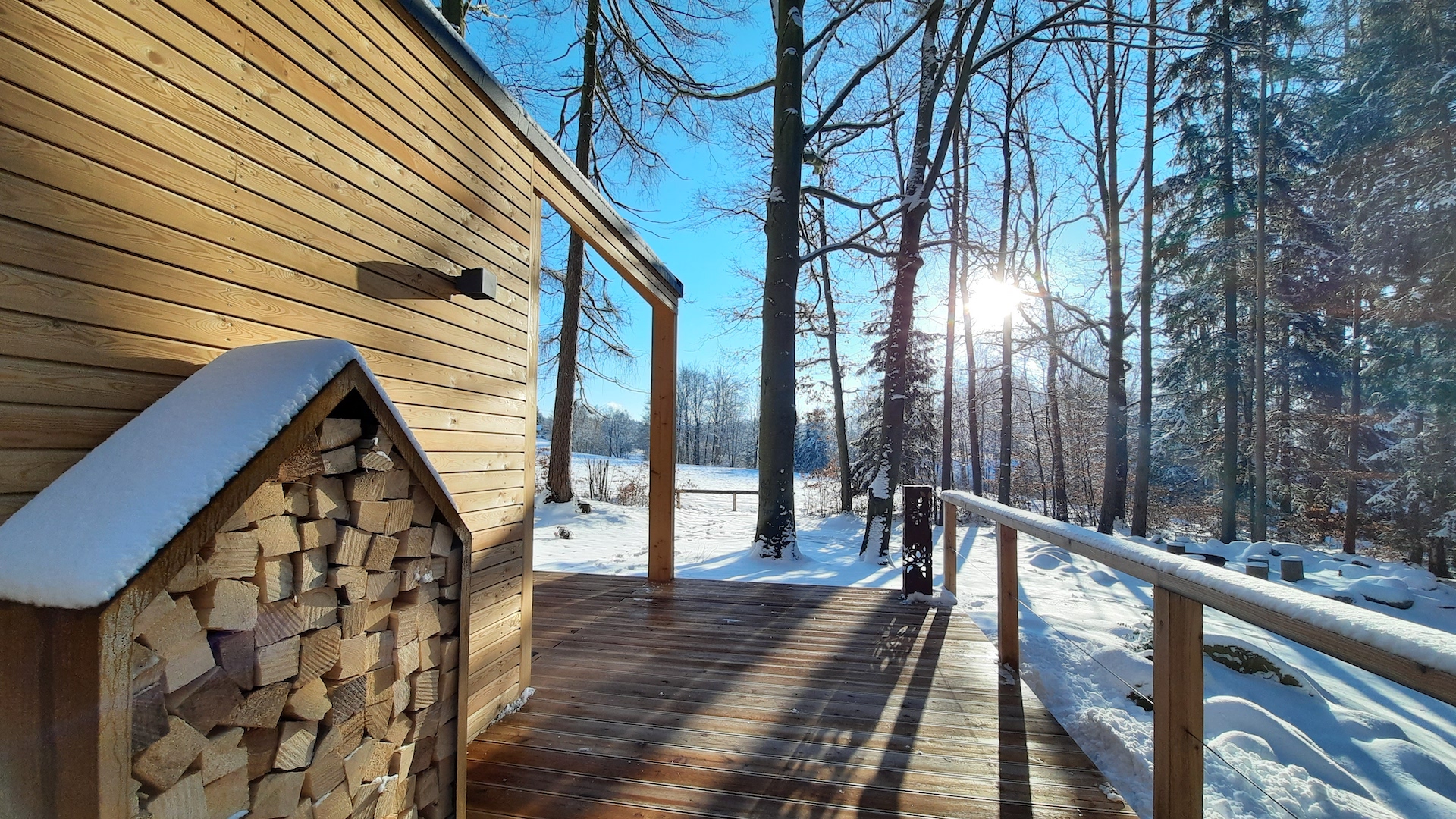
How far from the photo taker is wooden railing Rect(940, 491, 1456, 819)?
2.50ft

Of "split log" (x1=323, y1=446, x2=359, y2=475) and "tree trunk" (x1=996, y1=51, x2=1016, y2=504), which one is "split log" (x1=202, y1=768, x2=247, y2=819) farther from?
"tree trunk" (x1=996, y1=51, x2=1016, y2=504)

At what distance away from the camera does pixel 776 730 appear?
2260 mm

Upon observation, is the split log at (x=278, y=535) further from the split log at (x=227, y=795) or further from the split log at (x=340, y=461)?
the split log at (x=227, y=795)

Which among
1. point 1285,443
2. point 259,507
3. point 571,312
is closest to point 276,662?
point 259,507

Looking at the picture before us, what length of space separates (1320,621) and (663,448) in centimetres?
398

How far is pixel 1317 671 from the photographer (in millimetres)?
4113

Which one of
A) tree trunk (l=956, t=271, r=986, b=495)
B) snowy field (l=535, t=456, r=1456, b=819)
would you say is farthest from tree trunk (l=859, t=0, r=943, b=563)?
tree trunk (l=956, t=271, r=986, b=495)

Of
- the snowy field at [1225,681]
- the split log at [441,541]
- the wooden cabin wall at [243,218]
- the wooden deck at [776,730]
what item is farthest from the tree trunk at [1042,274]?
the split log at [441,541]

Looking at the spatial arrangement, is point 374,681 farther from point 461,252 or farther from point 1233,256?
point 1233,256

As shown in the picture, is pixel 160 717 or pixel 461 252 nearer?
pixel 160 717

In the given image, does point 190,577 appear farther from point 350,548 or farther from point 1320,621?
point 1320,621

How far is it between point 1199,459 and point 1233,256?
4.50m

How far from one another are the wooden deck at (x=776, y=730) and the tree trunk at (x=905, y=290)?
2.56m

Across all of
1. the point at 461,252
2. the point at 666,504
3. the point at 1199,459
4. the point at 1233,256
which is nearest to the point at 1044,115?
the point at 1233,256
